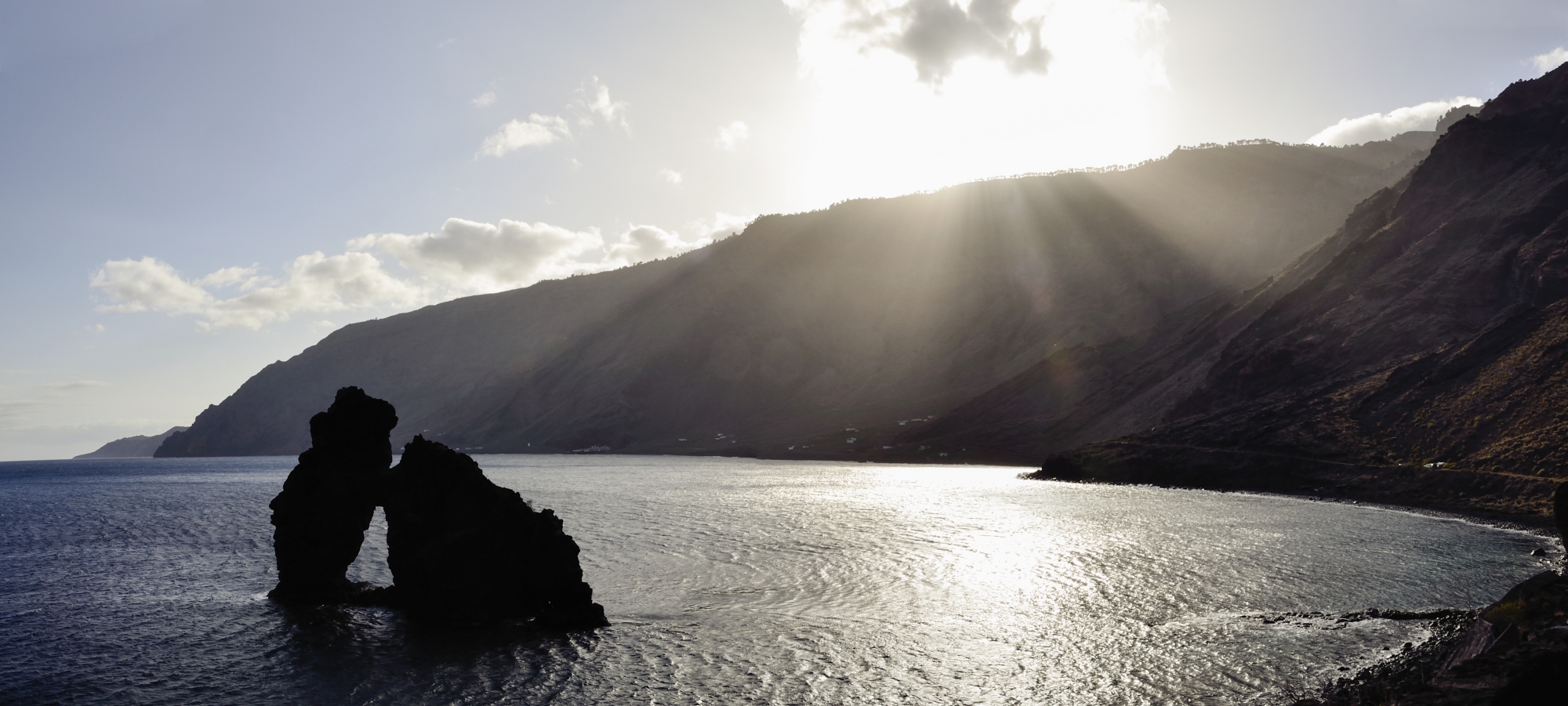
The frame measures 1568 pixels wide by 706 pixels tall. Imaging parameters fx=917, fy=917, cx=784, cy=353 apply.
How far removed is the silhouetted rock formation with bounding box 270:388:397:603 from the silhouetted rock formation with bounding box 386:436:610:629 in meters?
3.98

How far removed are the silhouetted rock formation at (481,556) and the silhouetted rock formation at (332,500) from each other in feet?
13.1

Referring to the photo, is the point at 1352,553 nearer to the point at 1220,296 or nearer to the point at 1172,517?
the point at 1172,517

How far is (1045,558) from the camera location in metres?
50.4

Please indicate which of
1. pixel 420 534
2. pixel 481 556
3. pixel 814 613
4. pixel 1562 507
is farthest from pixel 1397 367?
pixel 420 534

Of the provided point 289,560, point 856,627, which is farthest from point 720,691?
point 289,560

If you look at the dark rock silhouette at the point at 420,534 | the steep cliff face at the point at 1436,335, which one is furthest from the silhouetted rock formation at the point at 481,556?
the steep cliff face at the point at 1436,335

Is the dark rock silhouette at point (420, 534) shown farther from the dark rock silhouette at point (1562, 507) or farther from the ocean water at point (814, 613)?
the dark rock silhouette at point (1562, 507)

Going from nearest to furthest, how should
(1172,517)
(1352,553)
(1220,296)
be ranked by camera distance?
1. (1352,553)
2. (1172,517)
3. (1220,296)

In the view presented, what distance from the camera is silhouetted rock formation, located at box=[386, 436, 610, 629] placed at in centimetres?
3559

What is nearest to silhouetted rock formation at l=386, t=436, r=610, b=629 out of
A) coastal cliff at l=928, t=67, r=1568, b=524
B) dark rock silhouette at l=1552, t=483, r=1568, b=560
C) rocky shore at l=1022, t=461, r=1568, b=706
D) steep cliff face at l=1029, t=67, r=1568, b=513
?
rocky shore at l=1022, t=461, r=1568, b=706

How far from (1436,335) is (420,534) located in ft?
348

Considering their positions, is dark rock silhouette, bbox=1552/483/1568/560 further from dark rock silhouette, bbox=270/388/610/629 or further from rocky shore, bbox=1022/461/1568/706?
dark rock silhouette, bbox=270/388/610/629

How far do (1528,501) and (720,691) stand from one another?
6248 cm

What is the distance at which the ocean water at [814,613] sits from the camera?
1080 inches
